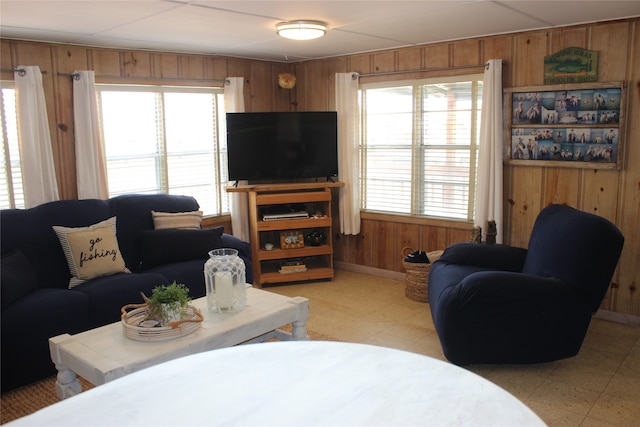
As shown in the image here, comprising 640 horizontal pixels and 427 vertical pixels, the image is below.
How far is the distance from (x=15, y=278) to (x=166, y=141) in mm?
2026

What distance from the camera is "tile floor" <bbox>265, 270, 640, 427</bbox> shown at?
289 cm

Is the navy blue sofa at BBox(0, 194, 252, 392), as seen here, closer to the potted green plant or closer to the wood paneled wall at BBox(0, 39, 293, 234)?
the wood paneled wall at BBox(0, 39, 293, 234)

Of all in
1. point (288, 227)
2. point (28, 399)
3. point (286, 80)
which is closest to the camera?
point (28, 399)

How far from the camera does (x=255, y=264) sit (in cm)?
522

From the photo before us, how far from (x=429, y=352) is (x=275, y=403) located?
8.50 feet

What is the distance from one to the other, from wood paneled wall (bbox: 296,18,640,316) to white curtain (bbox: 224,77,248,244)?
0.93 m

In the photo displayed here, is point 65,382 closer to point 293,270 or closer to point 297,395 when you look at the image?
point 297,395

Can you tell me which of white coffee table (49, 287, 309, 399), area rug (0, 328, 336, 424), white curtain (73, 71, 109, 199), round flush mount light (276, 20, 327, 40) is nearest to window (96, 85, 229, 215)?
white curtain (73, 71, 109, 199)

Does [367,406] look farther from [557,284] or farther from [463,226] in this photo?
[463,226]

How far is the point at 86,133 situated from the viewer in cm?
434

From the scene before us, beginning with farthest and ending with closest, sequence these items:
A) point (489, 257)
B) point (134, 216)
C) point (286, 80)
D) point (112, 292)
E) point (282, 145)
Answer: point (286, 80) → point (282, 145) → point (134, 216) → point (489, 257) → point (112, 292)

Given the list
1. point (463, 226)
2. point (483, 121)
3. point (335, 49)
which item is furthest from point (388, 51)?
point (463, 226)

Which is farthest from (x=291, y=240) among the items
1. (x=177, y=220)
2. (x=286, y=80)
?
(x=286, y=80)

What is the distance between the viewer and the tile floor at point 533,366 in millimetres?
2893
